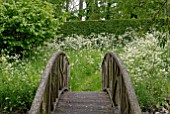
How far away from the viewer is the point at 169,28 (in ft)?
13.3

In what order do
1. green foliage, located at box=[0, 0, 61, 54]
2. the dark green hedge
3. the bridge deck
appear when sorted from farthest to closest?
the dark green hedge < green foliage, located at box=[0, 0, 61, 54] < the bridge deck

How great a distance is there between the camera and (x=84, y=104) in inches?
267

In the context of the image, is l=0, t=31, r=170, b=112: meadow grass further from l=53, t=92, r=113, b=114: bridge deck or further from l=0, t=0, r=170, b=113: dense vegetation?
l=53, t=92, r=113, b=114: bridge deck

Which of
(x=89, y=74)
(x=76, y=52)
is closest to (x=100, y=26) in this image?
(x=76, y=52)

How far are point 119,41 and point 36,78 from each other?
5.95 meters

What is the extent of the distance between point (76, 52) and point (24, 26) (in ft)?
7.05

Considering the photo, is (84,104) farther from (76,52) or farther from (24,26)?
(76,52)

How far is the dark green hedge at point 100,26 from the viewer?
1507cm

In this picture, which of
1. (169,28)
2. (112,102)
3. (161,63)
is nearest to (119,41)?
(161,63)

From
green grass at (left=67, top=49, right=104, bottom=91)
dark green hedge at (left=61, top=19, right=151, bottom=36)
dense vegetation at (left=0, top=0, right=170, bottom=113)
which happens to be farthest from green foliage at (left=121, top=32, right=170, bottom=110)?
dark green hedge at (left=61, top=19, right=151, bottom=36)

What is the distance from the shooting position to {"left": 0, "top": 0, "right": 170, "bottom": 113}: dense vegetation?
7287mm

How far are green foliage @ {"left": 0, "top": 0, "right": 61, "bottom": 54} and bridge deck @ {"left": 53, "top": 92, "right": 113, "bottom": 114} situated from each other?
384 centimetres

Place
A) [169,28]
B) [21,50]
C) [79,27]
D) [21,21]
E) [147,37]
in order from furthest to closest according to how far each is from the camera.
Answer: [79,27] < [21,50] < [21,21] < [147,37] < [169,28]

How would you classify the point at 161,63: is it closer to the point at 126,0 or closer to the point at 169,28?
the point at 126,0
